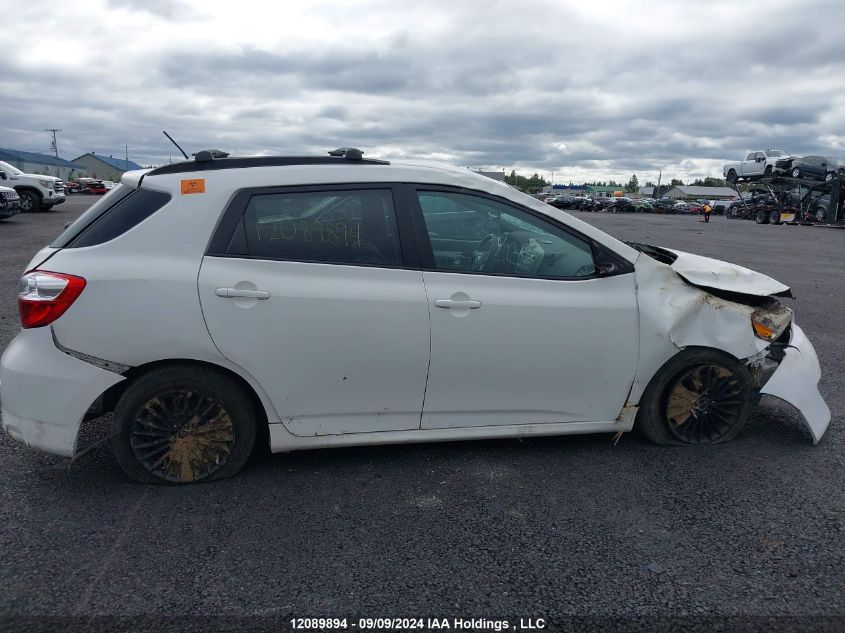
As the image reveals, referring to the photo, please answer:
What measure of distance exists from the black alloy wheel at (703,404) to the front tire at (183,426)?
7.94 ft

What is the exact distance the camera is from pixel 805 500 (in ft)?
10.6

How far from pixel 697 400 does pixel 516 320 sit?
1.31 meters

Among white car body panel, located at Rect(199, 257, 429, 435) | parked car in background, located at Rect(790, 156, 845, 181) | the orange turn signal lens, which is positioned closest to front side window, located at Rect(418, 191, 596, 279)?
white car body panel, located at Rect(199, 257, 429, 435)

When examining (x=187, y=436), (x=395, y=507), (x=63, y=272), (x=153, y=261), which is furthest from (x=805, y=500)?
(x=63, y=272)

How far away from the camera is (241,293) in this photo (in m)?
3.12

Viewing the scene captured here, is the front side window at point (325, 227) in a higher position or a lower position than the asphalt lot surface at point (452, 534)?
higher

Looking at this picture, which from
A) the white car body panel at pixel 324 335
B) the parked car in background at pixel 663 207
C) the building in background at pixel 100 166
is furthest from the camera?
the building in background at pixel 100 166

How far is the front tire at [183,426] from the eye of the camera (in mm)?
3145

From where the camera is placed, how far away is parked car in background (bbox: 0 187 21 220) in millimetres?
17094

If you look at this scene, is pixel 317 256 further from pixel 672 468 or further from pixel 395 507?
pixel 672 468

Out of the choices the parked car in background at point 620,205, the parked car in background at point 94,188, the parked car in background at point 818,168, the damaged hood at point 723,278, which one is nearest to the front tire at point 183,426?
the damaged hood at point 723,278

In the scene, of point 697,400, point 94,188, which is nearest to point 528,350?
point 697,400

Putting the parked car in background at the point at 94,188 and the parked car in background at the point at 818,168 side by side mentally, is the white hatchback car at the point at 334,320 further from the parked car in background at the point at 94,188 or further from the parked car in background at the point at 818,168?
the parked car in background at the point at 94,188

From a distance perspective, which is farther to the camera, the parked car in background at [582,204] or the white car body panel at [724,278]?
the parked car in background at [582,204]
